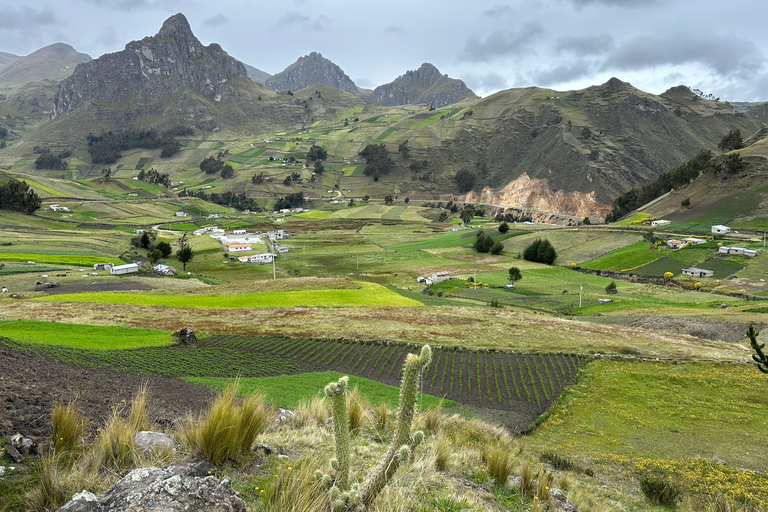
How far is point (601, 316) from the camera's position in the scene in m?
45.9

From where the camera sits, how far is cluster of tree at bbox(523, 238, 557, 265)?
83500 mm

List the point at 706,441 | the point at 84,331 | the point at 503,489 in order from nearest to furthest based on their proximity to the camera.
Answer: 1. the point at 503,489
2. the point at 706,441
3. the point at 84,331

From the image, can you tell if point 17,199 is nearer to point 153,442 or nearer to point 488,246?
point 488,246

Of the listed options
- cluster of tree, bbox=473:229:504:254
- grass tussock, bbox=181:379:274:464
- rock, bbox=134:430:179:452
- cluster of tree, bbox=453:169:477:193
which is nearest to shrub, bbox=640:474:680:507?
grass tussock, bbox=181:379:274:464

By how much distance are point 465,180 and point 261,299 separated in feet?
504

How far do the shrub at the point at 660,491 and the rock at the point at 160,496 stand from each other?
11.4m

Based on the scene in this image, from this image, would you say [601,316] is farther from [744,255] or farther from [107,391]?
[107,391]

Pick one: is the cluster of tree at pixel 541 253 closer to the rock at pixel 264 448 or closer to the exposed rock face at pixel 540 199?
the exposed rock face at pixel 540 199

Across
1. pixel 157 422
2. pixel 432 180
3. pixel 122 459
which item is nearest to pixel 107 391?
pixel 157 422

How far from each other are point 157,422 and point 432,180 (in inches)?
7506

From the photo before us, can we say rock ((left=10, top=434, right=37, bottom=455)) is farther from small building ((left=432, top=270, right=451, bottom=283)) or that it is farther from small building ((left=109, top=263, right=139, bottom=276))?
small building ((left=109, top=263, right=139, bottom=276))

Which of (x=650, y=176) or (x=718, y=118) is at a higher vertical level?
(x=718, y=118)

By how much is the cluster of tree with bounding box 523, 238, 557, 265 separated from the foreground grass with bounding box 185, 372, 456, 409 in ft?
232

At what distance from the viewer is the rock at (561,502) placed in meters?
7.36
